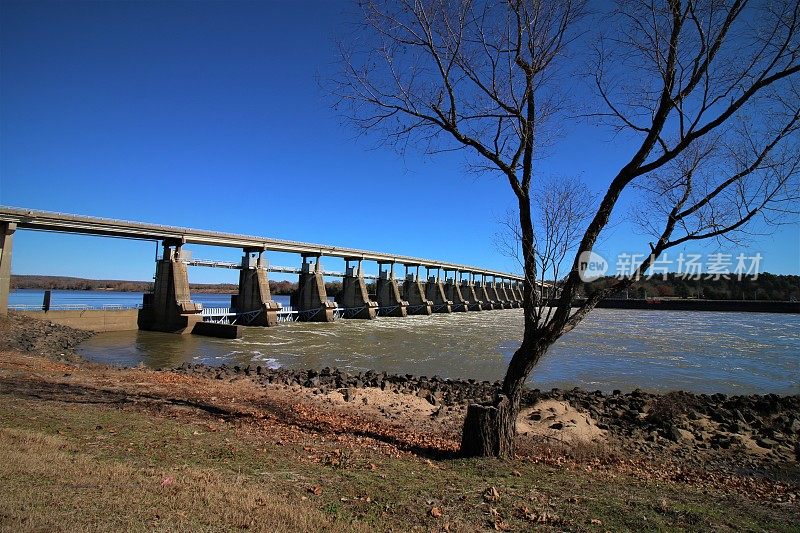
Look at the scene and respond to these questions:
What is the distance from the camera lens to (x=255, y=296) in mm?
44375

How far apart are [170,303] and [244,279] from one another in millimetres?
9992

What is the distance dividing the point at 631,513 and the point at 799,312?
422ft

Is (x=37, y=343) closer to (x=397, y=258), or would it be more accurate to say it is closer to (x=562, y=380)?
(x=562, y=380)

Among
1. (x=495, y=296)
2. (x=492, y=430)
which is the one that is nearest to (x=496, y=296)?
(x=495, y=296)

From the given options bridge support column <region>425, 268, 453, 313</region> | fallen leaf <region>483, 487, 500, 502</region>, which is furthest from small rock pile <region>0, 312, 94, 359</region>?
bridge support column <region>425, 268, 453, 313</region>

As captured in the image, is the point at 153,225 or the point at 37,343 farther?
the point at 153,225

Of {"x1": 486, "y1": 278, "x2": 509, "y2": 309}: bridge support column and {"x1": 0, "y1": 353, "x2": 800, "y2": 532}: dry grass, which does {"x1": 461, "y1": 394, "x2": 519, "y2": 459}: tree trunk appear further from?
{"x1": 486, "y1": 278, "x2": 509, "y2": 309}: bridge support column

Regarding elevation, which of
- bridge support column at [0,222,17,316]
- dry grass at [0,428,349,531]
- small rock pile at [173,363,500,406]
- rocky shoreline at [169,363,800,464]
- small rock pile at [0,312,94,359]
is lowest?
small rock pile at [0,312,94,359]

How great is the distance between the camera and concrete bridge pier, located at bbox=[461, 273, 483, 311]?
94375mm

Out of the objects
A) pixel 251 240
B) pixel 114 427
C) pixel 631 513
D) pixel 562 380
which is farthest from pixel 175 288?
pixel 631 513

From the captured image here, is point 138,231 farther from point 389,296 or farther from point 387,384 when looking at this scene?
point 389,296

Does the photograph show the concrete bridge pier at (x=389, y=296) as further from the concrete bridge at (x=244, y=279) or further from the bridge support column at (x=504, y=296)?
the bridge support column at (x=504, y=296)

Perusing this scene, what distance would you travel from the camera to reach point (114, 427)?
632 cm

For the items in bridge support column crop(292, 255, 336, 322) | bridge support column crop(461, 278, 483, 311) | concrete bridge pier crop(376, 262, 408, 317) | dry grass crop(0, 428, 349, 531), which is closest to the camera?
dry grass crop(0, 428, 349, 531)
